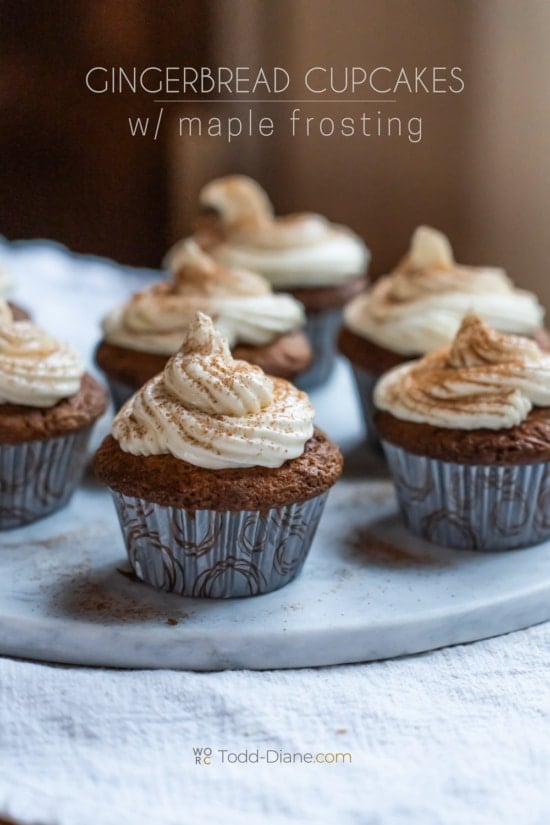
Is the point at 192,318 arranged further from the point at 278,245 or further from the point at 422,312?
the point at 278,245

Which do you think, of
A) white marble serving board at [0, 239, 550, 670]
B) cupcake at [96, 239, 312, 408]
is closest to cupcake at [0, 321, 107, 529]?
white marble serving board at [0, 239, 550, 670]

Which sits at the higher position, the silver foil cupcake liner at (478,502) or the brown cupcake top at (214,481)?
the brown cupcake top at (214,481)

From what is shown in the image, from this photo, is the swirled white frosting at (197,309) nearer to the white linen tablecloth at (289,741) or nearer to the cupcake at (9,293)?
the cupcake at (9,293)

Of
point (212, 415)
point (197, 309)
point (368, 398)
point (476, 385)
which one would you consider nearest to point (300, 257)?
point (368, 398)

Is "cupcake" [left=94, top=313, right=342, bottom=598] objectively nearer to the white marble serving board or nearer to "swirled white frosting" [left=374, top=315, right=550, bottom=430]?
the white marble serving board

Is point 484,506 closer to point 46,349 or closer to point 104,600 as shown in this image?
point 104,600

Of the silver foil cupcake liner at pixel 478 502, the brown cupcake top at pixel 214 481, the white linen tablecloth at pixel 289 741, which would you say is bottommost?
the white linen tablecloth at pixel 289 741

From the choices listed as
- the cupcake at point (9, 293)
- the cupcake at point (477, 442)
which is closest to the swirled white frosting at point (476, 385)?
the cupcake at point (477, 442)
